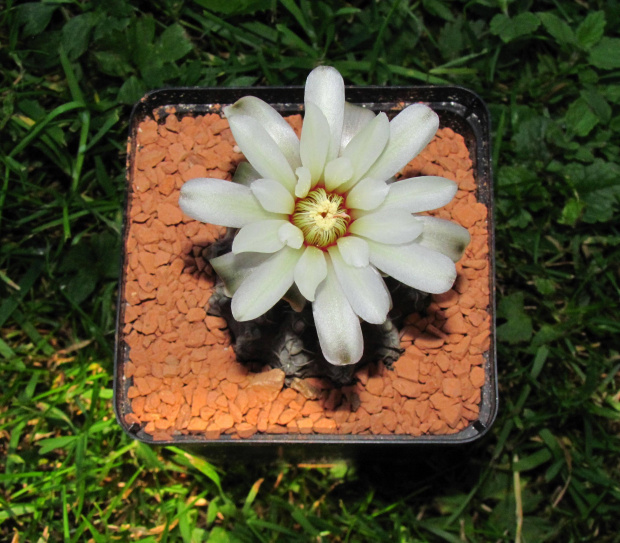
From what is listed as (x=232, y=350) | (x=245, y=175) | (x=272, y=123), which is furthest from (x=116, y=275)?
(x=272, y=123)

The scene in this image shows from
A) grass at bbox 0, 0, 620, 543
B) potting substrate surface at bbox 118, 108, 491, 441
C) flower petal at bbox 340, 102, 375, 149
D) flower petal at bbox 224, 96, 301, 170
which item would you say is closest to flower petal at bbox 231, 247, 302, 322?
flower petal at bbox 224, 96, 301, 170

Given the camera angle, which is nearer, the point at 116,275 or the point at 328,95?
the point at 328,95

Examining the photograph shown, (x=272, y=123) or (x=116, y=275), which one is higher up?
(x=272, y=123)

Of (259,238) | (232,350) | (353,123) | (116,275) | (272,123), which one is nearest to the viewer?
(259,238)

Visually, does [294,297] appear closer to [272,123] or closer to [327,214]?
[327,214]

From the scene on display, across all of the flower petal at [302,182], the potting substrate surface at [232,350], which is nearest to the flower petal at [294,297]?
the flower petal at [302,182]

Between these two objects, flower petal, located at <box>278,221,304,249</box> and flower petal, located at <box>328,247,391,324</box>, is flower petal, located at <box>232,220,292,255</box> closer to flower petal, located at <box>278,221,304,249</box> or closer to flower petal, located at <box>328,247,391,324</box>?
flower petal, located at <box>278,221,304,249</box>
